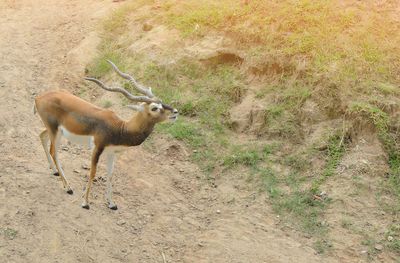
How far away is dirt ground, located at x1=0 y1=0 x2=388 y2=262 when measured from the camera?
23.4 feet

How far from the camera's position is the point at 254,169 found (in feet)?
29.4

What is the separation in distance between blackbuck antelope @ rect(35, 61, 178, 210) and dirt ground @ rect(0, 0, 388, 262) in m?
0.56

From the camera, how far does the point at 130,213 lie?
7.99 m

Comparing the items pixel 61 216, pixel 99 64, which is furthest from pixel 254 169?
pixel 99 64

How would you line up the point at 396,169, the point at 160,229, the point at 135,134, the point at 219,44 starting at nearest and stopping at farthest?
the point at 135,134
the point at 160,229
the point at 396,169
the point at 219,44

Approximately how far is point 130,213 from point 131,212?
38mm

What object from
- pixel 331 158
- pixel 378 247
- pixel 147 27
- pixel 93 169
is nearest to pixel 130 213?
pixel 93 169

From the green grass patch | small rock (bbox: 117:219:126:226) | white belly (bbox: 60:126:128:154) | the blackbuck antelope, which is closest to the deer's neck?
the blackbuck antelope

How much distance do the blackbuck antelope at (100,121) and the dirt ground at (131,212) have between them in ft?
1.85

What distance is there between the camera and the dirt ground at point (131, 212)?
7141mm

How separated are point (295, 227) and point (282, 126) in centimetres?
201

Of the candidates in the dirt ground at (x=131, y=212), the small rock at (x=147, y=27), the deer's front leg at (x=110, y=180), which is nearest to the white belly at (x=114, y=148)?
the deer's front leg at (x=110, y=180)

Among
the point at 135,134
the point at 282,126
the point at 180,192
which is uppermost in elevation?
the point at 135,134

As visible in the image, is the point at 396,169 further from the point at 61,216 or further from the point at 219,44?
the point at 61,216
